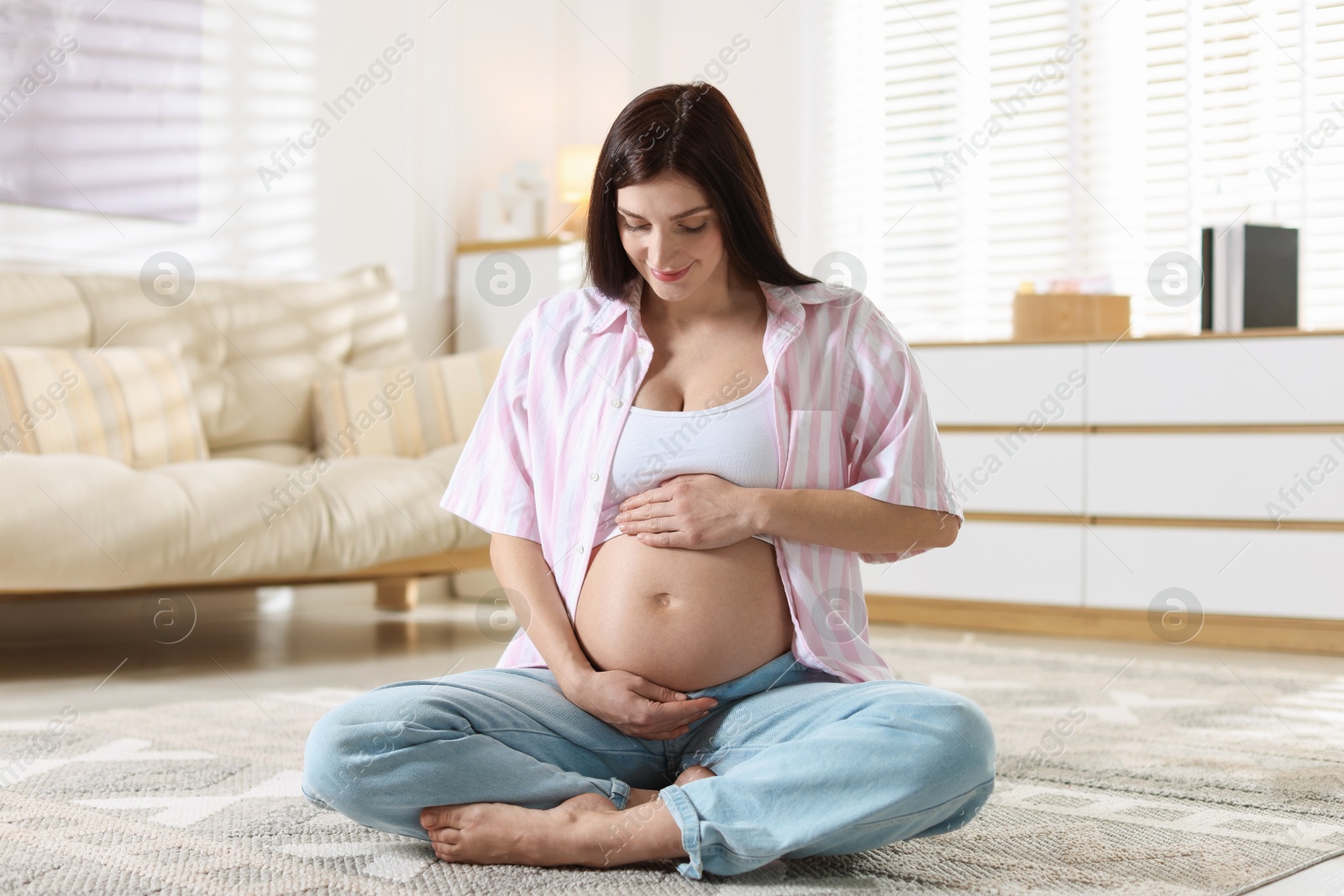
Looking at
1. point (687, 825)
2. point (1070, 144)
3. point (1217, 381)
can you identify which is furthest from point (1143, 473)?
point (687, 825)

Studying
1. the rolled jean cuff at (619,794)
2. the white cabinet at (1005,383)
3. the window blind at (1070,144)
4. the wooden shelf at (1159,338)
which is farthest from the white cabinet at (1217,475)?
the rolled jean cuff at (619,794)

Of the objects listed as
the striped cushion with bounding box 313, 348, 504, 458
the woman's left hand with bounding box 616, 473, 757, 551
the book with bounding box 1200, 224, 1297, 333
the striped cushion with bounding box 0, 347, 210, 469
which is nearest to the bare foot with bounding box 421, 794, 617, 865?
the woman's left hand with bounding box 616, 473, 757, 551

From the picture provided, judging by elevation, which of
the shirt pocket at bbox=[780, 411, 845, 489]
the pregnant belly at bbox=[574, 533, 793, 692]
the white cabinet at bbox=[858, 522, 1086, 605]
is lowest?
the white cabinet at bbox=[858, 522, 1086, 605]

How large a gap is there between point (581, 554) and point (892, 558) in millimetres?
352

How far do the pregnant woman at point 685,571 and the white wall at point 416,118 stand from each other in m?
2.38

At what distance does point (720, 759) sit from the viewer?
1268mm

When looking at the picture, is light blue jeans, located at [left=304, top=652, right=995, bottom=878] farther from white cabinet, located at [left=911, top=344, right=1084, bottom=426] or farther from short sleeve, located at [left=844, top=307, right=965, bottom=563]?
white cabinet, located at [left=911, top=344, right=1084, bottom=426]

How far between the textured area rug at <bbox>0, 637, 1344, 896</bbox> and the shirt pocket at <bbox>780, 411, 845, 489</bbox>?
15.7 inches

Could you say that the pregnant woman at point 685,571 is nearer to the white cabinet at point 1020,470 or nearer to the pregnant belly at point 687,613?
the pregnant belly at point 687,613

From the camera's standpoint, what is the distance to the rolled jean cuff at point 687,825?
1150 millimetres

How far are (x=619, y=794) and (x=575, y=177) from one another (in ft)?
10.6

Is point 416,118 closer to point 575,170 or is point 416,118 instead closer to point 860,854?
point 575,170

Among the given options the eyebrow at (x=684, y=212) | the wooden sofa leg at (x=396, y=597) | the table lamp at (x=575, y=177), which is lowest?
the wooden sofa leg at (x=396, y=597)

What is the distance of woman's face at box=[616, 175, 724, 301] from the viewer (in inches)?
49.9
